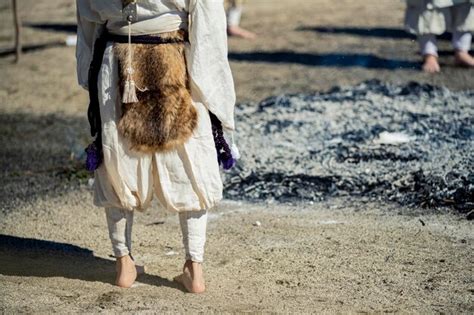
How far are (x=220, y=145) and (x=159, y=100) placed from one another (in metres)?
0.40

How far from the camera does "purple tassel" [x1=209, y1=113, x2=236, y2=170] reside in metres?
4.43

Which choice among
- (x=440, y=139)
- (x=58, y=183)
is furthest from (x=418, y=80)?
(x=58, y=183)

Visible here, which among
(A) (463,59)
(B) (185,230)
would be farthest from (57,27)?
(B) (185,230)

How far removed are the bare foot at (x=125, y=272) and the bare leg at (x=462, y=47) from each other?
606 cm

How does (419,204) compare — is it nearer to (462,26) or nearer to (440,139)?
(440,139)

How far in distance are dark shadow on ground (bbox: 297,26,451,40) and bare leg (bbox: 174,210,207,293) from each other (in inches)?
307

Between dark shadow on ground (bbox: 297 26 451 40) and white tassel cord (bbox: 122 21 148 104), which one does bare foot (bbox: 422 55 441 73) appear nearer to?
dark shadow on ground (bbox: 297 26 451 40)

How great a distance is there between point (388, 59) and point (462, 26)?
109cm

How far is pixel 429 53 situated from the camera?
31.8 ft

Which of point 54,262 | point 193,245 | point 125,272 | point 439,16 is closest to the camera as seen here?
point 193,245

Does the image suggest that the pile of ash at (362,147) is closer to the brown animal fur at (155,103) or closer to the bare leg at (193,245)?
the bare leg at (193,245)

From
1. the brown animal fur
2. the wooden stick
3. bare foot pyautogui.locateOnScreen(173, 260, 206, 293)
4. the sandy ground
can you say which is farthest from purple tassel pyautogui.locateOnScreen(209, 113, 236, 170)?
the wooden stick

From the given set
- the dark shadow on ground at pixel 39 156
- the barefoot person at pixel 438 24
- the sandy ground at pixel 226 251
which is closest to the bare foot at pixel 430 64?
the barefoot person at pixel 438 24

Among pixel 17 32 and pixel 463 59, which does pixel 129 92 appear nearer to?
pixel 463 59
